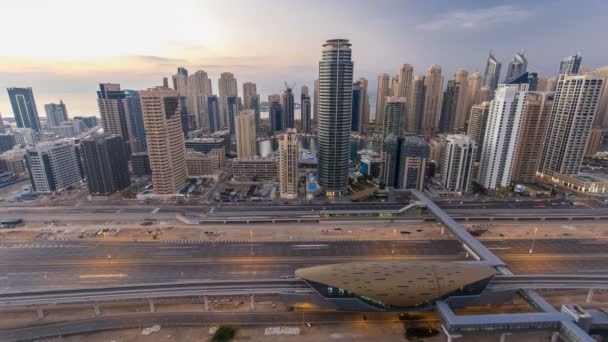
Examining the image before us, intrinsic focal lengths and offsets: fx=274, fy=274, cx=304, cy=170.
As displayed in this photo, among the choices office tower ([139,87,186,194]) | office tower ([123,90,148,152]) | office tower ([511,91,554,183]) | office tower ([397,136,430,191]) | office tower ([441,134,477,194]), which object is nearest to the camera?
office tower ([139,87,186,194])

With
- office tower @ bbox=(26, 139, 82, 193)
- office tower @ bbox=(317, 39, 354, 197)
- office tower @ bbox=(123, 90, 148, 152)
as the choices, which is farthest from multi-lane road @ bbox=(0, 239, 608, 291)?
office tower @ bbox=(123, 90, 148, 152)

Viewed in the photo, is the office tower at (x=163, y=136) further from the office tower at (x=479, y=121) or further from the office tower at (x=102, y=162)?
the office tower at (x=479, y=121)

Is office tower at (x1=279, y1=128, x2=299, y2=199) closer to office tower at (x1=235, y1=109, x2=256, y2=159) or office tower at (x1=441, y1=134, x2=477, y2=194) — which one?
office tower at (x1=235, y1=109, x2=256, y2=159)

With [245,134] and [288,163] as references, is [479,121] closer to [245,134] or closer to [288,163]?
[288,163]

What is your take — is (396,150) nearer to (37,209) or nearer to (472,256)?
(472,256)

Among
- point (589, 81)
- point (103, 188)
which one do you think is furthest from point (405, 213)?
point (103, 188)

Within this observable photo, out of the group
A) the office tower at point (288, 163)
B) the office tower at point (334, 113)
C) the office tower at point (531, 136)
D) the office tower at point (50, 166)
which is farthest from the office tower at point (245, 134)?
the office tower at point (531, 136)
